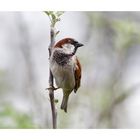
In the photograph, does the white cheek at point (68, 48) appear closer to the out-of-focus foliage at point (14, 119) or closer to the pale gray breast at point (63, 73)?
the pale gray breast at point (63, 73)

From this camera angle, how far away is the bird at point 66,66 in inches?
114

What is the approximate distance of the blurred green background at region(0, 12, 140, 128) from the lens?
292 cm

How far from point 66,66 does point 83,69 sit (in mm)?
98

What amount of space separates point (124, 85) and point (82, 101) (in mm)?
251

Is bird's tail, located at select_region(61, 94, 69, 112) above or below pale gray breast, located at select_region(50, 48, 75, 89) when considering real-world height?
below

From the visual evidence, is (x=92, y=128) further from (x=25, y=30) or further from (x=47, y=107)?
(x=25, y=30)

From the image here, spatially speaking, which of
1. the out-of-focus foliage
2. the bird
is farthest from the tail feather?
the out-of-focus foliage

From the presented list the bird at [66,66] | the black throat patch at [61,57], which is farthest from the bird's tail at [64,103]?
the black throat patch at [61,57]

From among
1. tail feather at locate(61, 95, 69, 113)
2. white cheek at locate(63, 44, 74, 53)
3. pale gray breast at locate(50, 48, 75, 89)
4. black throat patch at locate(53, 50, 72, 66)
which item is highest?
white cheek at locate(63, 44, 74, 53)

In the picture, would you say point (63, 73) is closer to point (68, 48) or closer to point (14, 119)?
point (68, 48)

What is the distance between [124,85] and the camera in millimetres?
2918

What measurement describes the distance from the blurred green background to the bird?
0.03 metres

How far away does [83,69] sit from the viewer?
292 cm

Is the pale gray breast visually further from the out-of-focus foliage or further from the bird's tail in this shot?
the out-of-focus foliage
